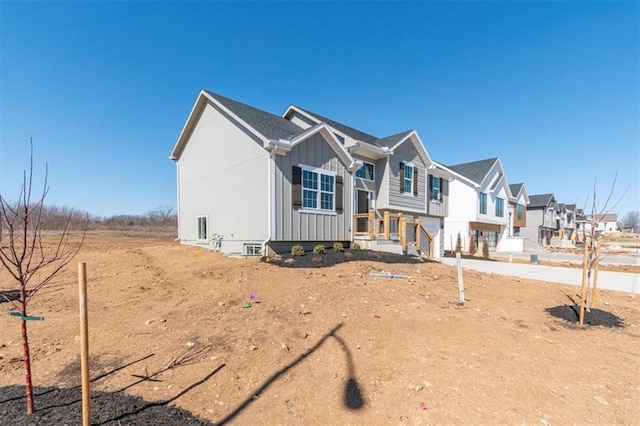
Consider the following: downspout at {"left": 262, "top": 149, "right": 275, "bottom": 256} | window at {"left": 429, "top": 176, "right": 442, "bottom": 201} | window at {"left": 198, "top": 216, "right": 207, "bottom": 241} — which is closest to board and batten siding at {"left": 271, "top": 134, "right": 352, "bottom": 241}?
downspout at {"left": 262, "top": 149, "right": 275, "bottom": 256}

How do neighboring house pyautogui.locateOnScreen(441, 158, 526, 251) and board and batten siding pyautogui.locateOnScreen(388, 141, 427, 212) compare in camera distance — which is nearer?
board and batten siding pyautogui.locateOnScreen(388, 141, 427, 212)

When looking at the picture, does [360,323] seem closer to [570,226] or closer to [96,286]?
[96,286]

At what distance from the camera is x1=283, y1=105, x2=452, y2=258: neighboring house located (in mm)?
13703

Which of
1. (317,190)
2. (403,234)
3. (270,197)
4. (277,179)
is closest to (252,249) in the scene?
(270,197)

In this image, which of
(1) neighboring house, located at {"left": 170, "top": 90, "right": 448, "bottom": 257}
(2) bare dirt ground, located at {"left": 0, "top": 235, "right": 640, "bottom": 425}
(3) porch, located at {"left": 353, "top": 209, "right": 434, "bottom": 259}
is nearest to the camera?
(2) bare dirt ground, located at {"left": 0, "top": 235, "right": 640, "bottom": 425}

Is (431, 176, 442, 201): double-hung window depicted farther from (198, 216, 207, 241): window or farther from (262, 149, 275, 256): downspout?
(198, 216, 207, 241): window

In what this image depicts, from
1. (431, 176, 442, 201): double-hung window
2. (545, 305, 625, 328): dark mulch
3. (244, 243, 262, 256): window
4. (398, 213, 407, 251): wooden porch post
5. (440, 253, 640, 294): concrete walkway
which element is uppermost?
(431, 176, 442, 201): double-hung window

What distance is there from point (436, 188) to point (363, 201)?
22.3 feet

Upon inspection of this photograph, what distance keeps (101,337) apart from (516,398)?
5502 mm

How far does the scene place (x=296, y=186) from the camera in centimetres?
1123

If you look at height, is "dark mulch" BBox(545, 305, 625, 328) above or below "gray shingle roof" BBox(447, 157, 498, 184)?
below

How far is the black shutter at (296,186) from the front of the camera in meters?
11.1

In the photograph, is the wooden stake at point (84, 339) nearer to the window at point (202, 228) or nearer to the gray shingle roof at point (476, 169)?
the window at point (202, 228)

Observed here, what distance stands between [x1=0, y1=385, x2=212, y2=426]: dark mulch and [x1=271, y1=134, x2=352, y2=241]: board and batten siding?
759 cm
